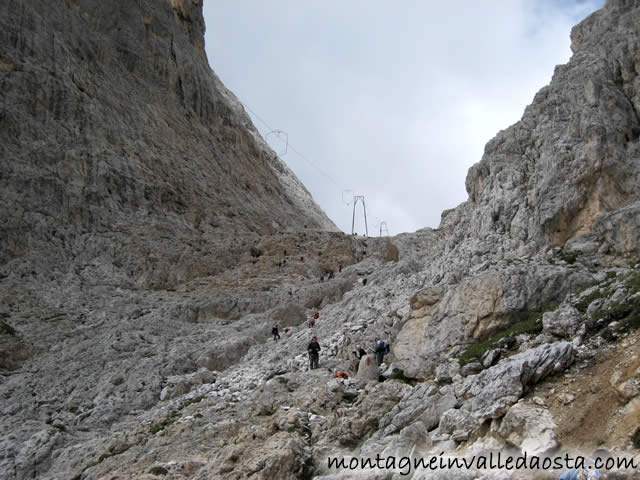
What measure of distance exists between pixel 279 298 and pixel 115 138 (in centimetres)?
2027

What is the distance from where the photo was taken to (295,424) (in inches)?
595

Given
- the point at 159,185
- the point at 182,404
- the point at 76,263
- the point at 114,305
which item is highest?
the point at 159,185

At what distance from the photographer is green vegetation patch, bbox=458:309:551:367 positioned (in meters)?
14.4

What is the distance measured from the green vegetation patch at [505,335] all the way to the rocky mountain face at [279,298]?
4.6 inches

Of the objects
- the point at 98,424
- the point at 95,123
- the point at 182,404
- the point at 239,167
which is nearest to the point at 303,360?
the point at 182,404

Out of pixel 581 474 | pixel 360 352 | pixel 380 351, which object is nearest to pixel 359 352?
pixel 360 352

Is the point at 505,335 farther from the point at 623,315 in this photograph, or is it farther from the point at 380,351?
the point at 380,351

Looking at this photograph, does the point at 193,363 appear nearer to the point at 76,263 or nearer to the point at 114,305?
the point at 114,305

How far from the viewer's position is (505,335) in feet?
48.6

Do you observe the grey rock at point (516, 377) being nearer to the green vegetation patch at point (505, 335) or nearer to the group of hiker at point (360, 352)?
the green vegetation patch at point (505, 335)

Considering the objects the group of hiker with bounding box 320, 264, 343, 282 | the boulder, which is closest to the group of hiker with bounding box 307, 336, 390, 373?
the boulder

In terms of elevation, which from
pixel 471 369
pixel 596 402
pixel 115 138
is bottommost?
pixel 596 402

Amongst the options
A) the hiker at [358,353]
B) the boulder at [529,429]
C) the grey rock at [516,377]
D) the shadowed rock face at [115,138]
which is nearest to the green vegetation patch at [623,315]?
the grey rock at [516,377]

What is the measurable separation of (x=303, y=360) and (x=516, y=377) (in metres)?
10.1
